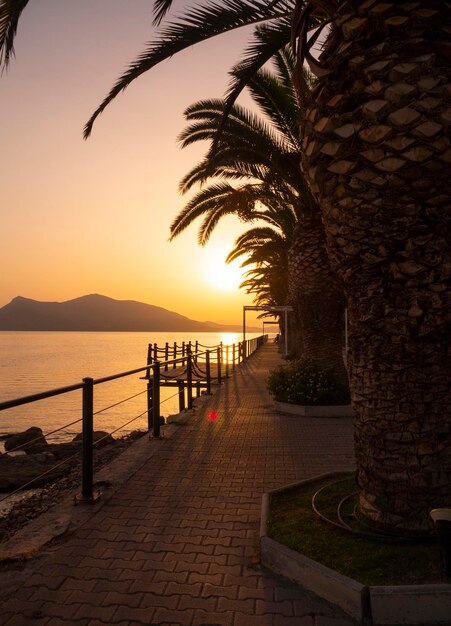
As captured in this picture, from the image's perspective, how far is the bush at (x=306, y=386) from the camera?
11.0 metres

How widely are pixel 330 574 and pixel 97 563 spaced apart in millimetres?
1651

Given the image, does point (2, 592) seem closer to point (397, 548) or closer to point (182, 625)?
point (182, 625)

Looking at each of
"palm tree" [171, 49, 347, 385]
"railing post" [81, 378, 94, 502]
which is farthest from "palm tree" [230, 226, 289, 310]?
"railing post" [81, 378, 94, 502]

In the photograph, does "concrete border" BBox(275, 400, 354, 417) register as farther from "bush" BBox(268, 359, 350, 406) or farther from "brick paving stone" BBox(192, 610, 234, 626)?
"brick paving stone" BBox(192, 610, 234, 626)

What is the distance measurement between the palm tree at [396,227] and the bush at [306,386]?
707 centimetres

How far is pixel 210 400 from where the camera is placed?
1344 centimetres

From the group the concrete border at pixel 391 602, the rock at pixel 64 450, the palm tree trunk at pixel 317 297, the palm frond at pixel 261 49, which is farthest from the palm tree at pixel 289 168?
the concrete border at pixel 391 602

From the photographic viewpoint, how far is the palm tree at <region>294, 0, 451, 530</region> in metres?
3.54

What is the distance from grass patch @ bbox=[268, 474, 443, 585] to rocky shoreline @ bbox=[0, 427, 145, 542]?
7.06 ft

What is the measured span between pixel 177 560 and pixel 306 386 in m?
7.70

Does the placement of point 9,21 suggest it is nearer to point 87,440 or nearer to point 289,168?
point 87,440

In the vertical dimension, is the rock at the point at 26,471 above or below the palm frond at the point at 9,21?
below

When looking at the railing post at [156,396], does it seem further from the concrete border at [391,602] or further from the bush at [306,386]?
the concrete border at [391,602]

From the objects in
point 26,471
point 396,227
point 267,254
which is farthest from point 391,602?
point 267,254
